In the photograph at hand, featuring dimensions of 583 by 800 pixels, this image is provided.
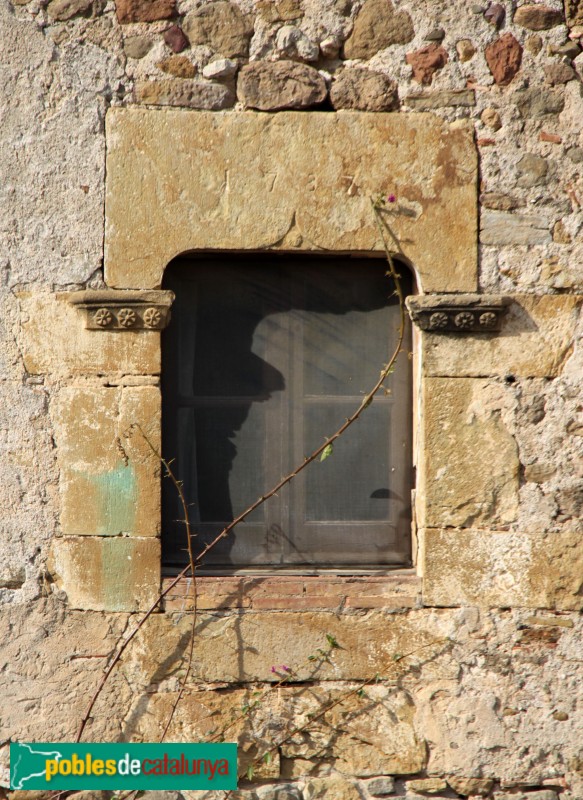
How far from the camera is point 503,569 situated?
342 cm

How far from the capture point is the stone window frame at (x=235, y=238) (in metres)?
3.39

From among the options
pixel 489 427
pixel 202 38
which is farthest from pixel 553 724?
pixel 202 38

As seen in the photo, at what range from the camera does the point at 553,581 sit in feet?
11.2

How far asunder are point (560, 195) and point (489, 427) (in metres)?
0.94

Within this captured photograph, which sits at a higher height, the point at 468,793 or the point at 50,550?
the point at 50,550

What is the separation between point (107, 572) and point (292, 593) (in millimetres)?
715

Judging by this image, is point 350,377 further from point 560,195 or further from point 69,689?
point 69,689

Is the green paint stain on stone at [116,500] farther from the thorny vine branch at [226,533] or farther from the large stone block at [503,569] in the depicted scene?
the large stone block at [503,569]

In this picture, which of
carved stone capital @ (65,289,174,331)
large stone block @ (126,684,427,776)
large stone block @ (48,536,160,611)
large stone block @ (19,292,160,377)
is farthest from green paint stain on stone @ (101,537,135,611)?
carved stone capital @ (65,289,174,331)

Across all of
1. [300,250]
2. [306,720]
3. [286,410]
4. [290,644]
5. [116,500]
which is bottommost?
[306,720]

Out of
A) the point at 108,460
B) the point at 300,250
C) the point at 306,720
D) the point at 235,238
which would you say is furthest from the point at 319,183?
the point at 306,720

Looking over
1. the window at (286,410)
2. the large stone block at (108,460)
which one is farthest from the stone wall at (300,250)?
the window at (286,410)

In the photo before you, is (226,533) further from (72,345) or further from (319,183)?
(319,183)

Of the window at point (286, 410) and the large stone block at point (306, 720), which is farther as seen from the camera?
the window at point (286, 410)
